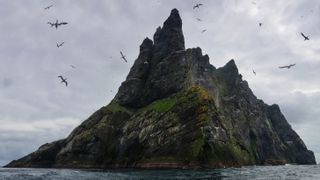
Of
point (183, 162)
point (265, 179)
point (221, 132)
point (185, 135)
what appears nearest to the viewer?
point (265, 179)

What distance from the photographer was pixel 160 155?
599 feet

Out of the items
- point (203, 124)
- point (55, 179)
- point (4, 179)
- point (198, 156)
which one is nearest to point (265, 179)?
point (55, 179)

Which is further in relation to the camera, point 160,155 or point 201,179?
point 160,155

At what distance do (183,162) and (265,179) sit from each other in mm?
94196

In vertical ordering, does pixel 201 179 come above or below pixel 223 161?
below

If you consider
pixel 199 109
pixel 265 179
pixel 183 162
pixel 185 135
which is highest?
pixel 199 109

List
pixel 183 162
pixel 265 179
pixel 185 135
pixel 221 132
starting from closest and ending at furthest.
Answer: pixel 265 179 < pixel 183 162 < pixel 185 135 < pixel 221 132

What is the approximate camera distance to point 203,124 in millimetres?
186500

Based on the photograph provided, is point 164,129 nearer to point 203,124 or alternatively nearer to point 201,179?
point 203,124

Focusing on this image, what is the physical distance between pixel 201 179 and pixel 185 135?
103m

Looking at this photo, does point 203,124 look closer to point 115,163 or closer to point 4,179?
point 115,163

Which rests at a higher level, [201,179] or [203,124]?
[203,124]

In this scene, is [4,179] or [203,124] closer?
[4,179]

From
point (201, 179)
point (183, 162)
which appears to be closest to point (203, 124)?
point (183, 162)
